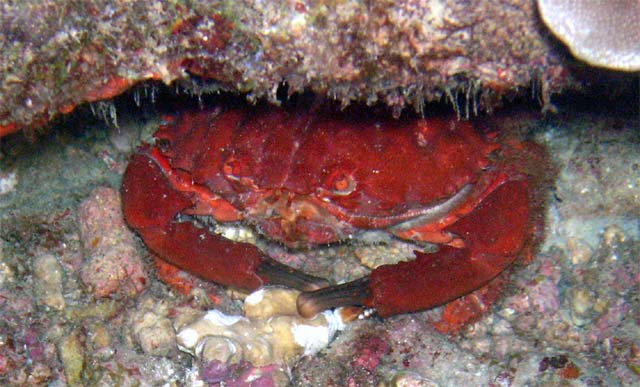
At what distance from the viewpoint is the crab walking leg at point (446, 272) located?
10.6 ft

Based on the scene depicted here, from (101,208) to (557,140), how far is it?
11.5ft

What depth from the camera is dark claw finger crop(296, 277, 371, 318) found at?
10.8ft

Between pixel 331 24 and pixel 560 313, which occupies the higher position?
pixel 331 24

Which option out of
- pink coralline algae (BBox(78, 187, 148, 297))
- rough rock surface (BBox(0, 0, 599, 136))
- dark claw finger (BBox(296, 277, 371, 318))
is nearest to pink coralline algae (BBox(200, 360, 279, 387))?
dark claw finger (BBox(296, 277, 371, 318))

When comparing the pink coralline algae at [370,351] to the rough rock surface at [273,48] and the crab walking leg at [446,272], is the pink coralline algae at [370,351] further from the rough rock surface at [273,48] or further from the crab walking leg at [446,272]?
the rough rock surface at [273,48]

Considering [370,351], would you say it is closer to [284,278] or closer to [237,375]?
[284,278]

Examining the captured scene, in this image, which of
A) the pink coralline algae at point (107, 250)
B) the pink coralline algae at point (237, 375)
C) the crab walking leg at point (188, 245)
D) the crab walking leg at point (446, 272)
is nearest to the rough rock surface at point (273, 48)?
the crab walking leg at point (446, 272)

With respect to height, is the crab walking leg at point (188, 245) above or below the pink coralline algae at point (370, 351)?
above

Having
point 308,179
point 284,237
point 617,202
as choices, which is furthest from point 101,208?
point 617,202

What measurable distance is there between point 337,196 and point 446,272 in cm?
86

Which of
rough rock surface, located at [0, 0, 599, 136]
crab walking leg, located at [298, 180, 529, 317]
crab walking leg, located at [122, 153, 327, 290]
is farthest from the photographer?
crab walking leg, located at [122, 153, 327, 290]

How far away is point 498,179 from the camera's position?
137 inches

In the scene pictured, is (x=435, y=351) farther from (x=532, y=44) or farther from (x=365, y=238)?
(x=532, y=44)

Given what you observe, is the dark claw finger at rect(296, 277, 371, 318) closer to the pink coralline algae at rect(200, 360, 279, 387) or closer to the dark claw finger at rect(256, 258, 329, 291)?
the dark claw finger at rect(256, 258, 329, 291)
